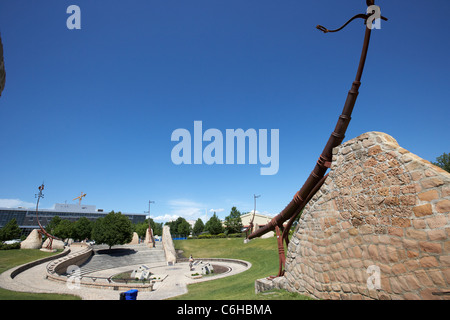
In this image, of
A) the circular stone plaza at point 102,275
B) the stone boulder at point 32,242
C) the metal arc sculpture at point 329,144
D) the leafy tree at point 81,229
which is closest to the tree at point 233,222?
the circular stone plaza at point 102,275

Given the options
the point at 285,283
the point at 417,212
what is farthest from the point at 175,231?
the point at 417,212

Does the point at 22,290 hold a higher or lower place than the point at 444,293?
lower

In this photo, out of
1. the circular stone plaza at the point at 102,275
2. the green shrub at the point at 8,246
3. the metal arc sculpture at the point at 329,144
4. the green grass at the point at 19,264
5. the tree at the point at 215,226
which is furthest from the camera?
the tree at the point at 215,226

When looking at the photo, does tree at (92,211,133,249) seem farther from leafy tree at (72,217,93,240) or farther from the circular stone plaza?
leafy tree at (72,217,93,240)

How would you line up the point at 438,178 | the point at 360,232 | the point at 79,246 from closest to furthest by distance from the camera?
1. the point at 438,178
2. the point at 360,232
3. the point at 79,246

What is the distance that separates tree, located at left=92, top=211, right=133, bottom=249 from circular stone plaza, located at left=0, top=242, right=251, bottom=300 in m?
2.14

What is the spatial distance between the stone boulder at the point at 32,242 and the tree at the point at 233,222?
41352 mm

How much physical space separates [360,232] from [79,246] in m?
47.9

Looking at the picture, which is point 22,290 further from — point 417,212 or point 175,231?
point 175,231

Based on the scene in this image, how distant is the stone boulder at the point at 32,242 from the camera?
111 feet

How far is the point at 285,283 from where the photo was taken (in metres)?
9.00

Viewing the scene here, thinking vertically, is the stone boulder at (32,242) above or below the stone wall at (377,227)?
below

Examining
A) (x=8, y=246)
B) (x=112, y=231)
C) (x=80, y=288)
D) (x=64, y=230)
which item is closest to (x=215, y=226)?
(x=112, y=231)

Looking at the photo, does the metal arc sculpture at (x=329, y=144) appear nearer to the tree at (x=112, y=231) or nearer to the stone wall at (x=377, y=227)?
the stone wall at (x=377, y=227)
